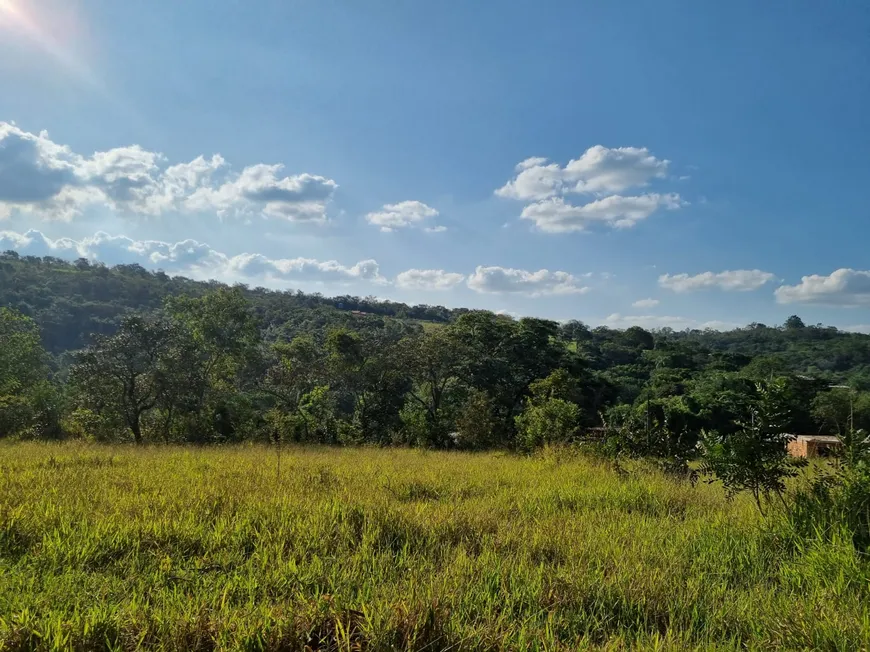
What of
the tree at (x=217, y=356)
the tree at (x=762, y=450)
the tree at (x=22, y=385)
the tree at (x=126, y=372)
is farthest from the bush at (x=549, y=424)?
the tree at (x=22, y=385)

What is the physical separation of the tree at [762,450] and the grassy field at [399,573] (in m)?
0.41

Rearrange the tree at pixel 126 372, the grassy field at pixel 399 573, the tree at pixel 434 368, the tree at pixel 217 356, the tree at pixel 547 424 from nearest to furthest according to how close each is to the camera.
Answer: the grassy field at pixel 399 573 → the tree at pixel 547 424 → the tree at pixel 126 372 → the tree at pixel 217 356 → the tree at pixel 434 368

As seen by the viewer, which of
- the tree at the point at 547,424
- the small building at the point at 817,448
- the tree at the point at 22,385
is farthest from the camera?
the tree at the point at 22,385

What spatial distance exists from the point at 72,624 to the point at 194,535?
161 centimetres

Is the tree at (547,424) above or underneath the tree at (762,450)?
underneath

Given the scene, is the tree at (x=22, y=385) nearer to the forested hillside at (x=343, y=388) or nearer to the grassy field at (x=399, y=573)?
the forested hillside at (x=343, y=388)

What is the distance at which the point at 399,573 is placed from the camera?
3.56 meters

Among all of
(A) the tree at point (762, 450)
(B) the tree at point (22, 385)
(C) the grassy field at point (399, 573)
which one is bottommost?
(B) the tree at point (22, 385)

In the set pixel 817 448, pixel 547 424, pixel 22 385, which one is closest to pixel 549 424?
pixel 547 424

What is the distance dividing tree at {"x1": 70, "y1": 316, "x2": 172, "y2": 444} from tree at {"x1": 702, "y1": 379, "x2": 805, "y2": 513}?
20.3 m

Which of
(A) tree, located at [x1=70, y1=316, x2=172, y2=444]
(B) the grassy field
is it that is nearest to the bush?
(B) the grassy field

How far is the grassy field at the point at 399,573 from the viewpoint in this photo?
2617 millimetres

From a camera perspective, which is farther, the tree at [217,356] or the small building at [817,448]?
the tree at [217,356]

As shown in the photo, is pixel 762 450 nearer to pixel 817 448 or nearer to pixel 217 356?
pixel 817 448
